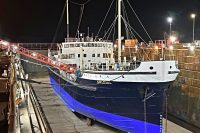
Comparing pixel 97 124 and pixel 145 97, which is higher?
pixel 145 97

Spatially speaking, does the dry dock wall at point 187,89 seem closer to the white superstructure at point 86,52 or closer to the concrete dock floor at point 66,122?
the concrete dock floor at point 66,122

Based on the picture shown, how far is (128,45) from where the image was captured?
1421 inches

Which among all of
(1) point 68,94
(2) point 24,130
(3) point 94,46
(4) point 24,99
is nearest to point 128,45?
(3) point 94,46

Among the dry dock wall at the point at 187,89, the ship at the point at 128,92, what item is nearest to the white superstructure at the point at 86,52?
the ship at the point at 128,92

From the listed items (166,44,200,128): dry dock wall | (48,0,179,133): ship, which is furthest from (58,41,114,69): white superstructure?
(166,44,200,128): dry dock wall

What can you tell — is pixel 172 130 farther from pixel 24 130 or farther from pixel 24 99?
pixel 24 130

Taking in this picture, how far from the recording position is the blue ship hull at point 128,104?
18797mm

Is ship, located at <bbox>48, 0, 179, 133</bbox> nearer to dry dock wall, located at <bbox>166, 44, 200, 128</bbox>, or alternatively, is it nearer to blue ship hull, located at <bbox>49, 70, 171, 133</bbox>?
blue ship hull, located at <bbox>49, 70, 171, 133</bbox>

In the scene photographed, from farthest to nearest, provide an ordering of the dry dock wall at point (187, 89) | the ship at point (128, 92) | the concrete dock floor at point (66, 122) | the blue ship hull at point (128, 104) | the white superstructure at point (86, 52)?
the white superstructure at point (86, 52) < the dry dock wall at point (187, 89) < the concrete dock floor at point (66, 122) < the blue ship hull at point (128, 104) < the ship at point (128, 92)

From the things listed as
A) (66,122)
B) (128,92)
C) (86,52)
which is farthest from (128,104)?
(86,52)

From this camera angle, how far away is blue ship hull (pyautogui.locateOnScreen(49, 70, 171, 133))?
18.8 metres

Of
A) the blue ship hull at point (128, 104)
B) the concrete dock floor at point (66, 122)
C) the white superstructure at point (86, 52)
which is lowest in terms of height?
the concrete dock floor at point (66, 122)

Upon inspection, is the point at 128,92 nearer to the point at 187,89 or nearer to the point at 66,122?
the point at 66,122

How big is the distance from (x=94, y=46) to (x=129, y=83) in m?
9.11
